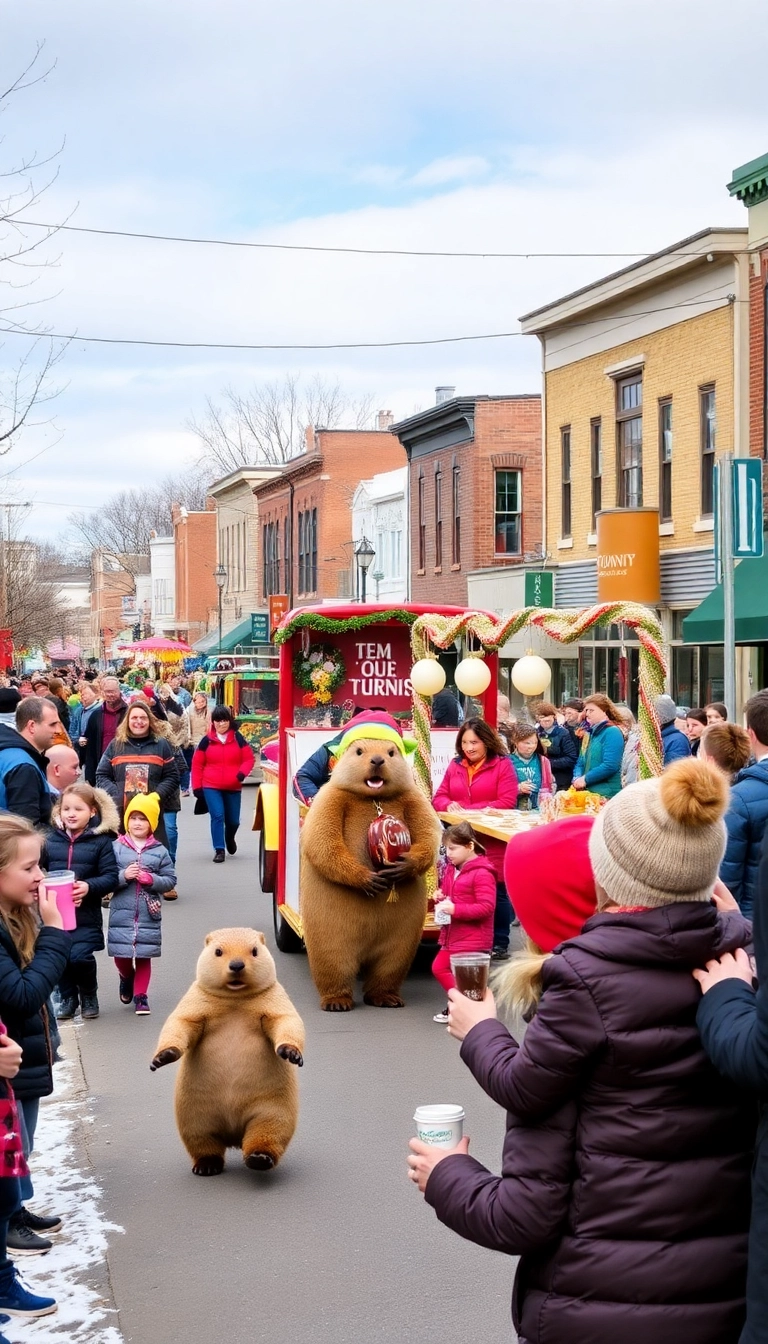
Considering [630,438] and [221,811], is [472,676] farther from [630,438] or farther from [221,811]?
[630,438]

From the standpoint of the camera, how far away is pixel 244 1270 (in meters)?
5.58

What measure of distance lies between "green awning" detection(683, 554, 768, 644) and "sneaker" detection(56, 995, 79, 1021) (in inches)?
455

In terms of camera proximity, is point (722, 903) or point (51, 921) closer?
point (722, 903)

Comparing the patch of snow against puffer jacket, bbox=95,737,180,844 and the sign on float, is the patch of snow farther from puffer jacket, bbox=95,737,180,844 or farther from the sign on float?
the sign on float

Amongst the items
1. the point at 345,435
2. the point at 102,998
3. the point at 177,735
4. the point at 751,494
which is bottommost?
the point at 102,998

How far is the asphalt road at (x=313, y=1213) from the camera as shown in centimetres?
515

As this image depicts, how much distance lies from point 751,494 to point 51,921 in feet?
35.8

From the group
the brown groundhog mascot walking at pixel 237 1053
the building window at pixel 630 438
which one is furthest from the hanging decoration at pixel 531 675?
the building window at pixel 630 438

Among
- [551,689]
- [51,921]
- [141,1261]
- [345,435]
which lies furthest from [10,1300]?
[345,435]

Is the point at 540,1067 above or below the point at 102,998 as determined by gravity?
above

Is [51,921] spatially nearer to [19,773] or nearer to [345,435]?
[19,773]

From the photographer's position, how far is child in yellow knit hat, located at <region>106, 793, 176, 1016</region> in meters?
9.73

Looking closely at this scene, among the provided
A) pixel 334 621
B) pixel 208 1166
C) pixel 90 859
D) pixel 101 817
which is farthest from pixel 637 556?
pixel 208 1166

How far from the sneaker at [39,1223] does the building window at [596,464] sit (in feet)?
76.9
